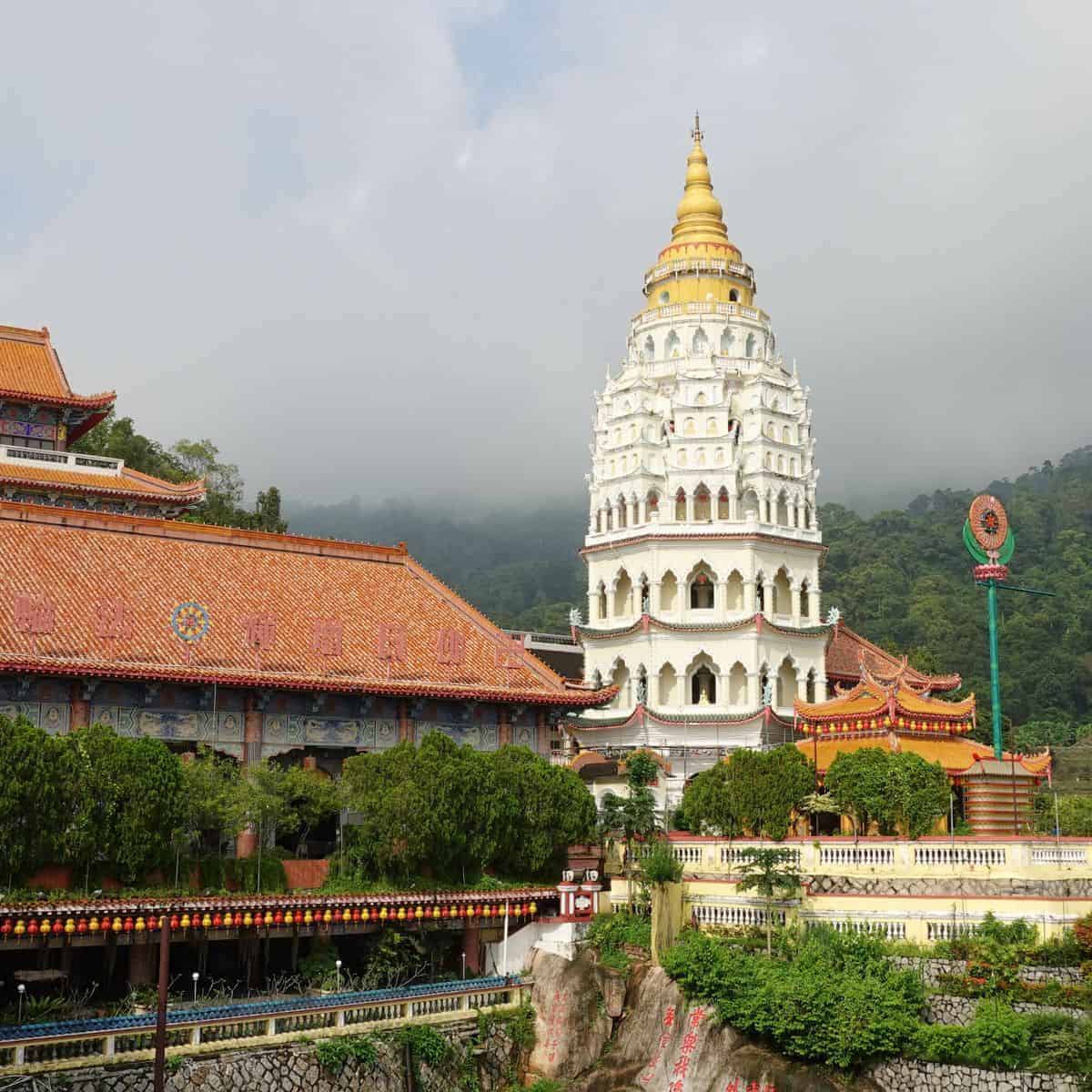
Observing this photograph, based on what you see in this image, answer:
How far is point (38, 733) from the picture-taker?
27766 mm

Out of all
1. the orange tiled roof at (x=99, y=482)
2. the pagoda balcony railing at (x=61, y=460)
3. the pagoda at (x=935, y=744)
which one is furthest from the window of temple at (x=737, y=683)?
the pagoda balcony railing at (x=61, y=460)

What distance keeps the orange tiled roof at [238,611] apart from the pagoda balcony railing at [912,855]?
550cm

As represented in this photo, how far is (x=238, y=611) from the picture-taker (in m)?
36.2

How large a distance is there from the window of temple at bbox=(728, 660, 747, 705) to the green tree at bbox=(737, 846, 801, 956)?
21.8 meters

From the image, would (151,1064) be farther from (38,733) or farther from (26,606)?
(26,606)

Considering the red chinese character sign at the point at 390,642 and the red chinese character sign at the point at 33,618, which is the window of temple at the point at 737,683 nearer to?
the red chinese character sign at the point at 390,642

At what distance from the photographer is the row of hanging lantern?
27.4 metres

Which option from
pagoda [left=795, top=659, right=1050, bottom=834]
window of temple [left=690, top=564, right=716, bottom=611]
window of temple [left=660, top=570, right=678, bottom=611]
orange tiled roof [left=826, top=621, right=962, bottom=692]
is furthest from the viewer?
orange tiled roof [left=826, top=621, right=962, bottom=692]

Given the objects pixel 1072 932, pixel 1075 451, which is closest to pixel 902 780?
pixel 1072 932

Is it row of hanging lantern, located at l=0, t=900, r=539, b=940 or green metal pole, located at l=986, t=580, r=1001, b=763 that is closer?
row of hanging lantern, located at l=0, t=900, r=539, b=940

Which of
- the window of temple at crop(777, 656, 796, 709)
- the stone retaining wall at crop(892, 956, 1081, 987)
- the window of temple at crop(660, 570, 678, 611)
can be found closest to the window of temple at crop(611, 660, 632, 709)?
the window of temple at crop(660, 570, 678, 611)

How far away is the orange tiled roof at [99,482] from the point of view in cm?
4312

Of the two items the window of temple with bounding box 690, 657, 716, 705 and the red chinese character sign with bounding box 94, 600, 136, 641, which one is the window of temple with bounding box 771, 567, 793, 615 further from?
the red chinese character sign with bounding box 94, 600, 136, 641

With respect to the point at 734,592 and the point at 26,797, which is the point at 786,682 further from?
the point at 26,797
